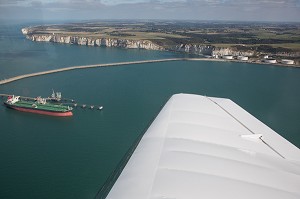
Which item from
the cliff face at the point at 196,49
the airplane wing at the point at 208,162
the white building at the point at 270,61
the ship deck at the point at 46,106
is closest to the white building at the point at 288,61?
the white building at the point at 270,61

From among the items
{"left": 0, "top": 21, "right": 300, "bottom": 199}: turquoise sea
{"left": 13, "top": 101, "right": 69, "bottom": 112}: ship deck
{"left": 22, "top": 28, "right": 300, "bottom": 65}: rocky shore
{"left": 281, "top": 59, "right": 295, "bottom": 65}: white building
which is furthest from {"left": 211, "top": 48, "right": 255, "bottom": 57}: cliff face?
{"left": 13, "top": 101, "right": 69, "bottom": 112}: ship deck

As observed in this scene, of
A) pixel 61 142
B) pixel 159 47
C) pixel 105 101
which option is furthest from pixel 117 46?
pixel 61 142

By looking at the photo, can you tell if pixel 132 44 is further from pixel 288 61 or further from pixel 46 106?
pixel 46 106

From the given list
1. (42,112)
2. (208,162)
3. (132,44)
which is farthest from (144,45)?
(208,162)

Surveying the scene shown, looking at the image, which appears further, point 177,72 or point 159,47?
point 159,47

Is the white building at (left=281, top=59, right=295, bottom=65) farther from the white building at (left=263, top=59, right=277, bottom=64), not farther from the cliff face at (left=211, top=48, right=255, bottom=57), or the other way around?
the cliff face at (left=211, top=48, right=255, bottom=57)

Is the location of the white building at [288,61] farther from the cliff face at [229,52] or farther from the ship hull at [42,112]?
the ship hull at [42,112]

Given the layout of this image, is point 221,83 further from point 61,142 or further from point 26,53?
point 26,53
